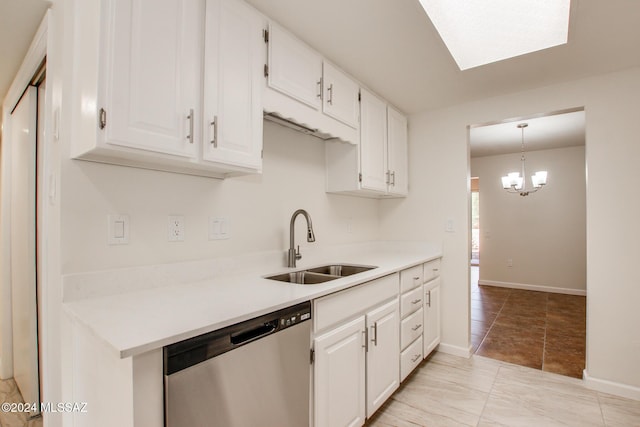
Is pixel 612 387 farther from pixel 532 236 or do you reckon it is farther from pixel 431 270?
pixel 532 236

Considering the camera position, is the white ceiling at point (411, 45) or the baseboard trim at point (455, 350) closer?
the white ceiling at point (411, 45)

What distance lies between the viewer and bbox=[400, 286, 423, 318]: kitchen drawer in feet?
7.11

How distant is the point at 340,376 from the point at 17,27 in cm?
Answer: 232

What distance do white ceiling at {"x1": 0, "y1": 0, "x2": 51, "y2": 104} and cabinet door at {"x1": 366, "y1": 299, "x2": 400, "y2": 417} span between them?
2.17 m

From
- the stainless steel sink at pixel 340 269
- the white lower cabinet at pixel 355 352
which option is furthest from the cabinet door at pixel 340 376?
the stainless steel sink at pixel 340 269

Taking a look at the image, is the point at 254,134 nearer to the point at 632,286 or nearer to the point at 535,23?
the point at 535,23

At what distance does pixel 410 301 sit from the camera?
2277mm

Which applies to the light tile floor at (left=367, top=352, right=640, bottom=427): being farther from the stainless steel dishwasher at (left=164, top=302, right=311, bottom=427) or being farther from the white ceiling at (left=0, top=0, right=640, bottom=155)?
the white ceiling at (left=0, top=0, right=640, bottom=155)

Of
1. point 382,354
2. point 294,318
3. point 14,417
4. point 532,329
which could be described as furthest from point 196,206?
point 532,329

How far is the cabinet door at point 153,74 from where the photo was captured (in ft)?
3.44

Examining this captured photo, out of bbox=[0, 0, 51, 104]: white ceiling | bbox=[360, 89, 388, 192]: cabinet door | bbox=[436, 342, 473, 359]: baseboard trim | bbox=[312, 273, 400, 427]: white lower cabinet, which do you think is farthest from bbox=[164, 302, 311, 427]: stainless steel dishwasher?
bbox=[436, 342, 473, 359]: baseboard trim

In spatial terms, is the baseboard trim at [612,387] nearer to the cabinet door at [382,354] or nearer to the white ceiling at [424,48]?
the cabinet door at [382,354]

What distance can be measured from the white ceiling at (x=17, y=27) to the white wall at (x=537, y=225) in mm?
6363

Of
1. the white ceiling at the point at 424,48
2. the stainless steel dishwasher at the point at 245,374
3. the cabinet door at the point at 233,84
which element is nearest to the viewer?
the stainless steel dishwasher at the point at 245,374
